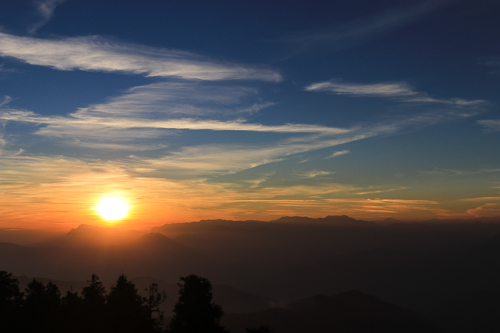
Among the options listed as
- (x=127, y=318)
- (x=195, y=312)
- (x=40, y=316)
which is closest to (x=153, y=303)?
(x=127, y=318)

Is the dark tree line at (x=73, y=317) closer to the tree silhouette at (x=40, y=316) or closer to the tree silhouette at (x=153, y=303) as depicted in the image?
the tree silhouette at (x=40, y=316)

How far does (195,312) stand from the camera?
3694 cm

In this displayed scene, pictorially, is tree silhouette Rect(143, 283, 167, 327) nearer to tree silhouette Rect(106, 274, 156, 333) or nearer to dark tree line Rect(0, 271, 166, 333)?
dark tree line Rect(0, 271, 166, 333)

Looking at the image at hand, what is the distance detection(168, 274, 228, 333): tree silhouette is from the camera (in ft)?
121

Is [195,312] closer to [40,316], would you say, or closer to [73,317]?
[73,317]

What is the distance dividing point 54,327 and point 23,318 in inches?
150

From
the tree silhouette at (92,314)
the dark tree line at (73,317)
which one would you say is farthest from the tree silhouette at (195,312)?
the tree silhouette at (92,314)

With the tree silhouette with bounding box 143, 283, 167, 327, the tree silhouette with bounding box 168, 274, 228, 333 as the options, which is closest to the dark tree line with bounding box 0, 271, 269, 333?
the tree silhouette with bounding box 168, 274, 228, 333

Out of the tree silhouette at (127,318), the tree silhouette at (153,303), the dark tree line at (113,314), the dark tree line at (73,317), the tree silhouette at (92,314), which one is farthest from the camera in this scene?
the tree silhouette at (153,303)

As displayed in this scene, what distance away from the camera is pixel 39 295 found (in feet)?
158

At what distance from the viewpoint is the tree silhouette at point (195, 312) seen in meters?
36.9

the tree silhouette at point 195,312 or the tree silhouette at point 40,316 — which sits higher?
the tree silhouette at point 195,312

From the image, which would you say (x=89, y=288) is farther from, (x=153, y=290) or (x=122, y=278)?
(x=153, y=290)

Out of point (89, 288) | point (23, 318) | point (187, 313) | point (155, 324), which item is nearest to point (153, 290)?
point (89, 288)
